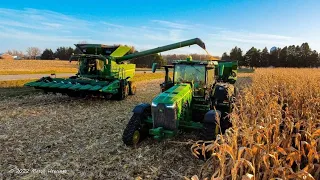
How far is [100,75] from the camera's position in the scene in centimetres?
1288

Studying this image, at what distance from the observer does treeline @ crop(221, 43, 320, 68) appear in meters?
56.1

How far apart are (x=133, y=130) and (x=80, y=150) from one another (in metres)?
1.24

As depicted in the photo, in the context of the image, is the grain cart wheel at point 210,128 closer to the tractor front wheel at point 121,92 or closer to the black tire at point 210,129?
the black tire at point 210,129

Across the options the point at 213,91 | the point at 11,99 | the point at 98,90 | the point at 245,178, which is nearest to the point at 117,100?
the point at 98,90

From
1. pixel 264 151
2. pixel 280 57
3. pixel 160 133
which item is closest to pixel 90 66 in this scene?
pixel 160 133

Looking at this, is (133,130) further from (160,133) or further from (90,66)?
(90,66)

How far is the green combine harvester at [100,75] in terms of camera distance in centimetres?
1120

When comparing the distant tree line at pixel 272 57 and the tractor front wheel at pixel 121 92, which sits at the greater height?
the distant tree line at pixel 272 57

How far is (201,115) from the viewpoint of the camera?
700cm

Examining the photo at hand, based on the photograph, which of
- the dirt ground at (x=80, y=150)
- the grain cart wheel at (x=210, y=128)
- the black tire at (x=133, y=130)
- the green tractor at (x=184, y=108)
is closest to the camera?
the dirt ground at (x=80, y=150)

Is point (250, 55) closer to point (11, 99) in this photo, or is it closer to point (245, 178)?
point (11, 99)

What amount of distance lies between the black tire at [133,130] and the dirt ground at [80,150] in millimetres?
167

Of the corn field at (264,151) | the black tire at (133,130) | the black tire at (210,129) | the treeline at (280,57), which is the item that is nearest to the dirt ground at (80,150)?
the black tire at (133,130)

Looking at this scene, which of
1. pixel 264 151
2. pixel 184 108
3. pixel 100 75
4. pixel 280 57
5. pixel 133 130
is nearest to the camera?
pixel 264 151
